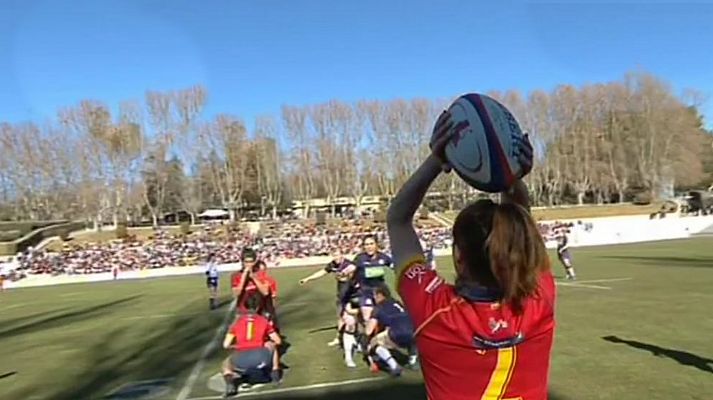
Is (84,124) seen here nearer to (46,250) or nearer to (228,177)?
(228,177)

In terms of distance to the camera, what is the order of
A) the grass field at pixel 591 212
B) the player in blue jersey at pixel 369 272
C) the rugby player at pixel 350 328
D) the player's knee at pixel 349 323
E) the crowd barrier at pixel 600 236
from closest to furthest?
the player in blue jersey at pixel 369 272 < the rugby player at pixel 350 328 < the player's knee at pixel 349 323 < the crowd barrier at pixel 600 236 < the grass field at pixel 591 212

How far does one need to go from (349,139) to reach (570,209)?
28801mm

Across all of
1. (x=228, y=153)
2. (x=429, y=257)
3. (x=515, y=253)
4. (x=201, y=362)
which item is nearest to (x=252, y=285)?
(x=201, y=362)

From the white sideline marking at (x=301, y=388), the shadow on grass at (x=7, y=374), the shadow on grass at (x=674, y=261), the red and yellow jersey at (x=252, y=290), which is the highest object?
the red and yellow jersey at (x=252, y=290)

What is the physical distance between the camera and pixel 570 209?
249ft

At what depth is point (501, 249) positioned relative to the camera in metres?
2.15

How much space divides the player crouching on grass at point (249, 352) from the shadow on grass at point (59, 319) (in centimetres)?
1247

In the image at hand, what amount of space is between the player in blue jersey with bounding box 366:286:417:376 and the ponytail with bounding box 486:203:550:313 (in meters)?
8.42

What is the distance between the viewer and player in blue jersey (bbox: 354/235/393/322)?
38.3ft

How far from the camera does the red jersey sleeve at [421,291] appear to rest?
2.30 m

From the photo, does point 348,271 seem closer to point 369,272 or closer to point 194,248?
point 369,272

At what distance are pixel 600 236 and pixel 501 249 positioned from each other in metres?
58.0

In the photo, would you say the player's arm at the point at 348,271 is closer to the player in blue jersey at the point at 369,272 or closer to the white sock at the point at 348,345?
the player in blue jersey at the point at 369,272

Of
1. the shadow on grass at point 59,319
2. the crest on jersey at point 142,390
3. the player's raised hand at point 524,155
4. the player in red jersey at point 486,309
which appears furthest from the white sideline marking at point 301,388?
the shadow on grass at point 59,319
